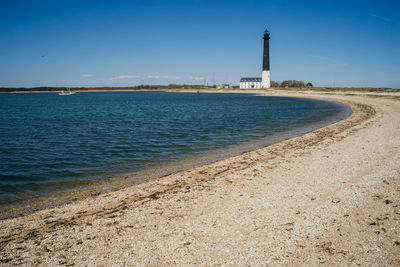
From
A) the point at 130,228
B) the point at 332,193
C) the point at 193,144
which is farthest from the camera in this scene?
the point at 193,144

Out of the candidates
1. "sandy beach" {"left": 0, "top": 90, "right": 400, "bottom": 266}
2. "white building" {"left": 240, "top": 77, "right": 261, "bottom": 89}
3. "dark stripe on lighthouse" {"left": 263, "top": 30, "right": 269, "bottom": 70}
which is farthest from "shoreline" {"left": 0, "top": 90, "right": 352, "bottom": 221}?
"white building" {"left": 240, "top": 77, "right": 261, "bottom": 89}

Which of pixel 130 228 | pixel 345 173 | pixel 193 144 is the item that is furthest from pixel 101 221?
pixel 193 144

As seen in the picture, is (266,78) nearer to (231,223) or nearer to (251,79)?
(251,79)

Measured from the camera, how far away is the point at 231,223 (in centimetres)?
579

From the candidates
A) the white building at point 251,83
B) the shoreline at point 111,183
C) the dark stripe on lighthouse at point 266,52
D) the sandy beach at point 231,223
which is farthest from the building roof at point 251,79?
the sandy beach at point 231,223

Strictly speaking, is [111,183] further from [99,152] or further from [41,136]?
[41,136]

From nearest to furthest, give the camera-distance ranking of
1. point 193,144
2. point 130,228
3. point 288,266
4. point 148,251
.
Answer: point 288,266 → point 148,251 → point 130,228 → point 193,144

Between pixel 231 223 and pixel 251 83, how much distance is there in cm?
15356

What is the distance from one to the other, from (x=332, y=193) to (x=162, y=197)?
18.1ft

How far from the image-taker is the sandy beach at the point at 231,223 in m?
4.63

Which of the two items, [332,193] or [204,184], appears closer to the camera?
[332,193]

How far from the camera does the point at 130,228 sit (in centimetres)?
581

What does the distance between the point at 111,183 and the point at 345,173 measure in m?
9.58

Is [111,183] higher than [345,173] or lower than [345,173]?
lower
